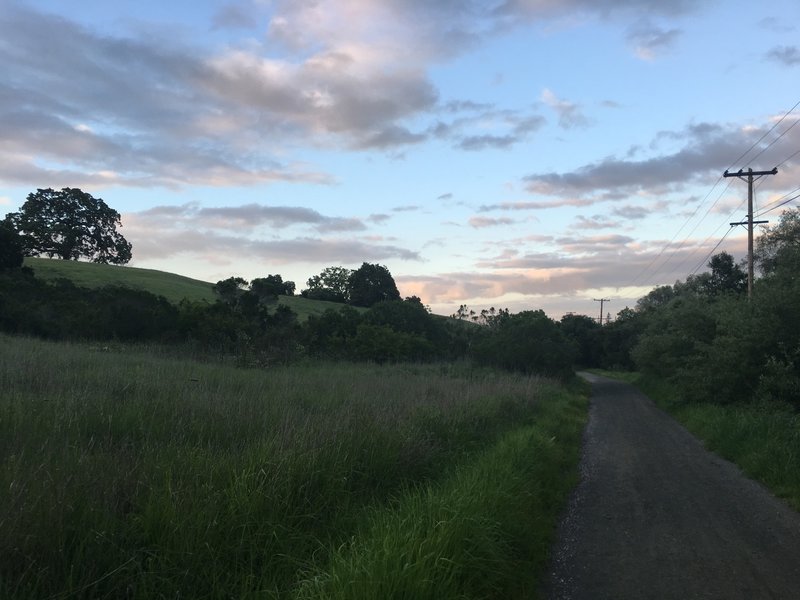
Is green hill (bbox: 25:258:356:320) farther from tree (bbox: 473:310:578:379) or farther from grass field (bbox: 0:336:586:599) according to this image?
grass field (bbox: 0:336:586:599)

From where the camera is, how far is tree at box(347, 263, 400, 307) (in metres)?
98.8

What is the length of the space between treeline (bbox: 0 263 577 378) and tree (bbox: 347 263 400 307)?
41405mm

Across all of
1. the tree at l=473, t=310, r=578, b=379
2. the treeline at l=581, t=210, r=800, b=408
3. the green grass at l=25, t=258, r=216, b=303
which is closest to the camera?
the treeline at l=581, t=210, r=800, b=408

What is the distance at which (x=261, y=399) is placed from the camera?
430 inches

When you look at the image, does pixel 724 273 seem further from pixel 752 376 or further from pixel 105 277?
pixel 105 277

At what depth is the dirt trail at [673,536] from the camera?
18.4 ft

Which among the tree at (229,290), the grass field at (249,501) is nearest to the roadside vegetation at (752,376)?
the grass field at (249,501)

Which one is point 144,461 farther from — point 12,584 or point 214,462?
point 12,584

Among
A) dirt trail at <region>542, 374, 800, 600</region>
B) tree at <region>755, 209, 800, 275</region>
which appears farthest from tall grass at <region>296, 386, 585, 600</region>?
tree at <region>755, 209, 800, 275</region>

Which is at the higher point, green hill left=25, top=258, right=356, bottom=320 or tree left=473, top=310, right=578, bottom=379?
green hill left=25, top=258, right=356, bottom=320

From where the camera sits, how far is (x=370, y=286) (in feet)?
324

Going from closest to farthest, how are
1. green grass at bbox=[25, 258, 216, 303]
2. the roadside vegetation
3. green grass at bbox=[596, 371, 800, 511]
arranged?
green grass at bbox=[596, 371, 800, 511] < the roadside vegetation < green grass at bbox=[25, 258, 216, 303]

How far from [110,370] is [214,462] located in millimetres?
8174

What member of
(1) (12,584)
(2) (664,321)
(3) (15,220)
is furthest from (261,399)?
(3) (15,220)
